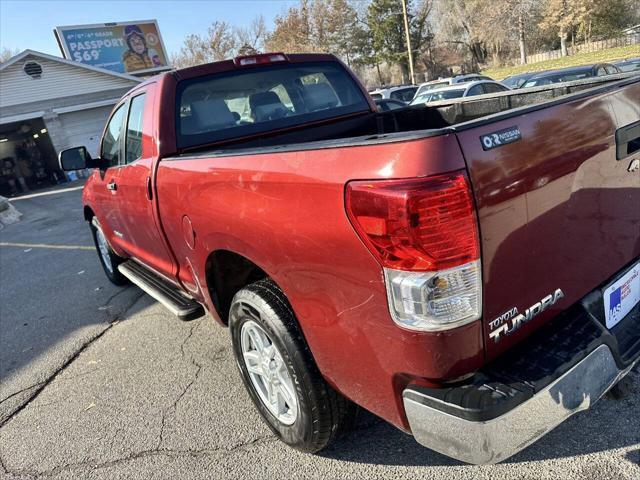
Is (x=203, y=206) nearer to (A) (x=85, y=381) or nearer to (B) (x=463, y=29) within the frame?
(A) (x=85, y=381)

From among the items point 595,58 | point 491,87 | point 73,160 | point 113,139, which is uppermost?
point 113,139

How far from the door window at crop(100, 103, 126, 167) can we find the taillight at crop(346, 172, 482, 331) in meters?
3.11

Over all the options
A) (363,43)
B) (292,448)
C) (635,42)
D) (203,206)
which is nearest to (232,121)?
(203,206)

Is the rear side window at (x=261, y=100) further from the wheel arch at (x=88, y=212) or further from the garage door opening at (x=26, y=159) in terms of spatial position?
the garage door opening at (x=26, y=159)

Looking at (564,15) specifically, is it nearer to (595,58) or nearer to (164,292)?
(595,58)

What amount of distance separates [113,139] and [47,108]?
20.7 meters

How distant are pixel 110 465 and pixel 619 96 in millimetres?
3084

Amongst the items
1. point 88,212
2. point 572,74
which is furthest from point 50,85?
point 572,74

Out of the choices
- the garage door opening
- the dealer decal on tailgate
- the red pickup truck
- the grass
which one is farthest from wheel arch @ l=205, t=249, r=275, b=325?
the grass

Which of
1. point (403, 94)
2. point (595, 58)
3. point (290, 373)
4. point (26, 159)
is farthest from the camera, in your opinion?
point (595, 58)

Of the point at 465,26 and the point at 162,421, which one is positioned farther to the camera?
the point at 465,26

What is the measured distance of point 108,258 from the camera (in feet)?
18.2

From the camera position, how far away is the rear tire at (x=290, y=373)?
217cm

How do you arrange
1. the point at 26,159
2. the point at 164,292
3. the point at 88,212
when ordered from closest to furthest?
the point at 164,292, the point at 88,212, the point at 26,159
